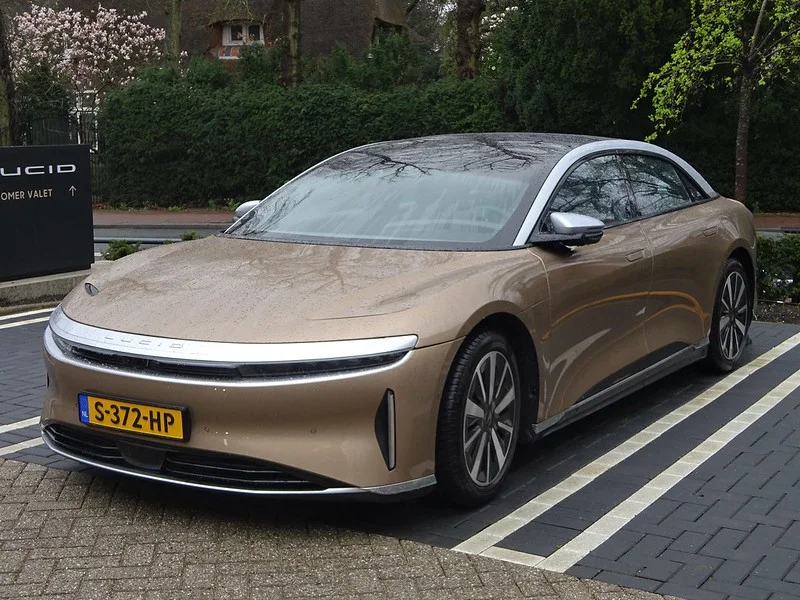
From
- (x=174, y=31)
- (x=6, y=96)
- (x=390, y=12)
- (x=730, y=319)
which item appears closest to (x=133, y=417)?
(x=730, y=319)

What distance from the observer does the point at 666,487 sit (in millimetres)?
5000

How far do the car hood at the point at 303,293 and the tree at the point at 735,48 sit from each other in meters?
12.7

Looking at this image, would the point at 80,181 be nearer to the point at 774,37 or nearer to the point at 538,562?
the point at 538,562

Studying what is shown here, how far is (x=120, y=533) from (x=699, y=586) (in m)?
2.24

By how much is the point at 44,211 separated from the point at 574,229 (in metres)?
6.75

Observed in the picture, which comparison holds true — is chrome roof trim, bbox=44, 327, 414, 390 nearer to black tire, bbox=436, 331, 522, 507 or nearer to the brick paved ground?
black tire, bbox=436, 331, 522, 507

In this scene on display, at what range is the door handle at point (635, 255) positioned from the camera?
5.73 metres

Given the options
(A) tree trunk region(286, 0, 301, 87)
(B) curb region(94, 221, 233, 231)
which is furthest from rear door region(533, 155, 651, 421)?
(A) tree trunk region(286, 0, 301, 87)

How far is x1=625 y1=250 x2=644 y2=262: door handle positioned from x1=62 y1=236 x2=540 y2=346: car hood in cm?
93

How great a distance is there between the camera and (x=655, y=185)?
257 inches

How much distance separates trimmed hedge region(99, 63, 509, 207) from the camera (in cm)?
2730

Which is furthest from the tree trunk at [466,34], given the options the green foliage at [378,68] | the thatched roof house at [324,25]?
the thatched roof house at [324,25]

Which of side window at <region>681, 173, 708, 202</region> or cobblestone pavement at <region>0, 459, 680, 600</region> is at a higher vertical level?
side window at <region>681, 173, 708, 202</region>

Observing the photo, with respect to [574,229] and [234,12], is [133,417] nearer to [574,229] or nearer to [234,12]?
[574,229]
